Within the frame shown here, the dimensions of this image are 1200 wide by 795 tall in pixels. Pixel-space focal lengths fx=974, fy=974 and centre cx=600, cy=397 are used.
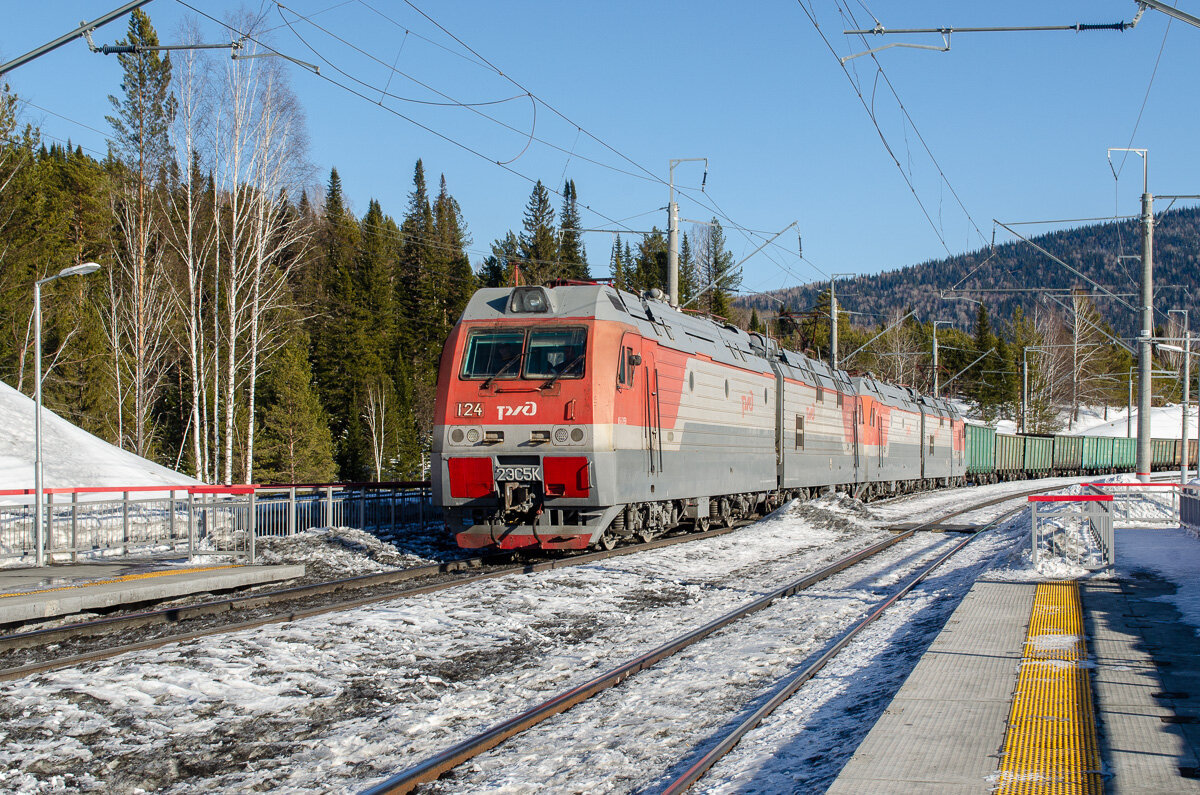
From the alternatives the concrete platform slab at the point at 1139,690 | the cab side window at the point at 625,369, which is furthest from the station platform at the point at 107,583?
the concrete platform slab at the point at 1139,690

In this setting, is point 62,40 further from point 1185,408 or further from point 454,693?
point 1185,408

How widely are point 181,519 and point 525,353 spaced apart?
776 cm

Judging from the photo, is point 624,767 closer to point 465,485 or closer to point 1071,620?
point 1071,620

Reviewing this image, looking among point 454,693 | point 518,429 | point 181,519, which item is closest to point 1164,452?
point 518,429

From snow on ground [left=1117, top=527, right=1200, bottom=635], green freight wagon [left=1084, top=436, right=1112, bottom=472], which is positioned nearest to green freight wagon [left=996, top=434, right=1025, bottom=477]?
green freight wagon [left=1084, top=436, right=1112, bottom=472]

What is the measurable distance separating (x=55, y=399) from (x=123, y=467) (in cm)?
1581

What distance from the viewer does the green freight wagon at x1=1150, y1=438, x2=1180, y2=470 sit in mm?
69625

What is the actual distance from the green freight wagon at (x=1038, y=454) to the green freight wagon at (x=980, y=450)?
663 cm

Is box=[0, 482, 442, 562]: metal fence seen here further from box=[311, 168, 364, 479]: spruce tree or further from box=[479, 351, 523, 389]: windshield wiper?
box=[311, 168, 364, 479]: spruce tree

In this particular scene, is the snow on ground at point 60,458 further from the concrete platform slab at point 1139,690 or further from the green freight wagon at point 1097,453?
the green freight wagon at point 1097,453

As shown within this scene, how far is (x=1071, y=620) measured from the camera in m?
9.23

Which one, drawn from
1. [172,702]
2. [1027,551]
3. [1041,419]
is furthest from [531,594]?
[1041,419]

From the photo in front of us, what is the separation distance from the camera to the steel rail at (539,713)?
5.43 metres

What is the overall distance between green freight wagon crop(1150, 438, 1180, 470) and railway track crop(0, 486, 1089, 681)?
67.3 meters
